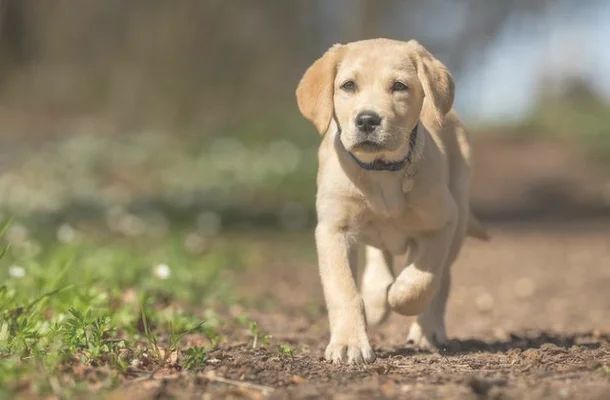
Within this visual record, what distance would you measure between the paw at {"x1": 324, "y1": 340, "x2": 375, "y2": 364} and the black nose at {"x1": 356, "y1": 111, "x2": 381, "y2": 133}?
2.86 feet

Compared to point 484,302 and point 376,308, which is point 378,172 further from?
point 484,302

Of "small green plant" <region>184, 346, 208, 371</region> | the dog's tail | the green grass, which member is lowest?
"small green plant" <region>184, 346, 208, 371</region>

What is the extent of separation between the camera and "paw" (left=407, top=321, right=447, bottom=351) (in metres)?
4.77

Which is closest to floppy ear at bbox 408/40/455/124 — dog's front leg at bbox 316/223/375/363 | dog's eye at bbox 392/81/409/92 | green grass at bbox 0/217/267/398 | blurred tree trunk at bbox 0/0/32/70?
dog's eye at bbox 392/81/409/92

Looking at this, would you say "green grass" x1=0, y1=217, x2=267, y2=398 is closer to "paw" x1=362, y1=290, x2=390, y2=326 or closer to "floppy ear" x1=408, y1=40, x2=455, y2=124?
"paw" x1=362, y1=290, x2=390, y2=326

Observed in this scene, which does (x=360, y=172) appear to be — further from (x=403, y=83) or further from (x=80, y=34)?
(x=80, y=34)

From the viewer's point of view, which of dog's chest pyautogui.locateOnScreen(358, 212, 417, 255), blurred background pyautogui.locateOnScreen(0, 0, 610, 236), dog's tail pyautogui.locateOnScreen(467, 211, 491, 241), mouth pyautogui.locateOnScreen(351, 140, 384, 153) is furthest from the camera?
blurred background pyautogui.locateOnScreen(0, 0, 610, 236)

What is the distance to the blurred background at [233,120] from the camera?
12.7 metres

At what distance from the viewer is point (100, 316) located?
392cm

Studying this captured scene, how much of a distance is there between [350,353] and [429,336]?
0.89 meters

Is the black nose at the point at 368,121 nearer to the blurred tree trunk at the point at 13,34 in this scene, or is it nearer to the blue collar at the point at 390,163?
the blue collar at the point at 390,163

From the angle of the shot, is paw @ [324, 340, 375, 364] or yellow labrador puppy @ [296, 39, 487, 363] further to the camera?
yellow labrador puppy @ [296, 39, 487, 363]

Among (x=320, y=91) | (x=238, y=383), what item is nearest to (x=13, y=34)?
(x=320, y=91)

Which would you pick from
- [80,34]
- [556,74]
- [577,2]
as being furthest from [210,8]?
[556,74]
